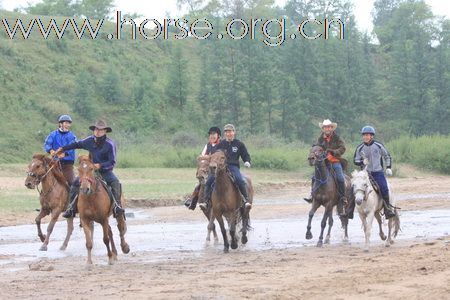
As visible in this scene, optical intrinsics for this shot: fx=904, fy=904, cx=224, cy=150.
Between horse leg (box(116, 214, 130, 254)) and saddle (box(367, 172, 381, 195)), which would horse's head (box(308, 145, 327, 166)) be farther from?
horse leg (box(116, 214, 130, 254))

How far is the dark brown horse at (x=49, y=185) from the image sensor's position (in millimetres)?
18234

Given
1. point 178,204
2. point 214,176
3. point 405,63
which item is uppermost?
point 405,63

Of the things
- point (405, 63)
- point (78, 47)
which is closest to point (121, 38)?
point (78, 47)

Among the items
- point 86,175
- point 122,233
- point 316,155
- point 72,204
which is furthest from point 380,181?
point 86,175

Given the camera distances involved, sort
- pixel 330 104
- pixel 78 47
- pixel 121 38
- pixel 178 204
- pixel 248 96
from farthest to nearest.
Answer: pixel 121 38
pixel 78 47
pixel 330 104
pixel 248 96
pixel 178 204

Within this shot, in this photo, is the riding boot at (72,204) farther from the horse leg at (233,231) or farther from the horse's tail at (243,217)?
the horse's tail at (243,217)

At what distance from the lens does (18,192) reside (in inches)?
1319

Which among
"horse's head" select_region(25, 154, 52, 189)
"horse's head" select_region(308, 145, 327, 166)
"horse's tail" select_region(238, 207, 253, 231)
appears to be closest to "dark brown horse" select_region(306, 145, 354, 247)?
"horse's head" select_region(308, 145, 327, 166)

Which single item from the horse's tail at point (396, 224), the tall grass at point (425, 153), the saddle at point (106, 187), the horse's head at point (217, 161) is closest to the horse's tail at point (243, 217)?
the horse's head at point (217, 161)

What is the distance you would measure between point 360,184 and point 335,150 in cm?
154

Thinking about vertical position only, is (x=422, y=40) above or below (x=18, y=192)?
above

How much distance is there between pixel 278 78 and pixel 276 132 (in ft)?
14.5

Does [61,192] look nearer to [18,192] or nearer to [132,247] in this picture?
[132,247]

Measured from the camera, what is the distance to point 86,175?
15.3 meters
